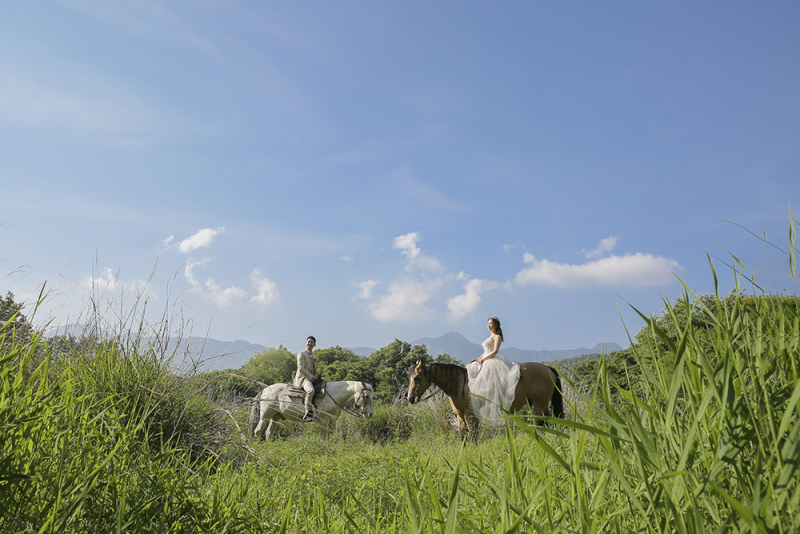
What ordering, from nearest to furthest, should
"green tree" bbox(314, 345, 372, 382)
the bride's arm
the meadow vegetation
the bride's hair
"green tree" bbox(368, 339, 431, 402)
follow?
the meadow vegetation < the bride's arm < the bride's hair < "green tree" bbox(368, 339, 431, 402) < "green tree" bbox(314, 345, 372, 382)

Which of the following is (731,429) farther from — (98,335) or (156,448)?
(98,335)

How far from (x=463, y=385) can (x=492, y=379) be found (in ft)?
1.90

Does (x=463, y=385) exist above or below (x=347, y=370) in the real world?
above

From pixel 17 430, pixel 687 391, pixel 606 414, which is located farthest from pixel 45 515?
pixel 687 391

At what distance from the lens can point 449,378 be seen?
8547mm

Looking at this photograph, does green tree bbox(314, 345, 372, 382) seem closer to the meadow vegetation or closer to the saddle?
the saddle

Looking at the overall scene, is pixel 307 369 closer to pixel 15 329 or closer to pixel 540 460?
pixel 15 329

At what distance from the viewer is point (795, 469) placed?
630mm

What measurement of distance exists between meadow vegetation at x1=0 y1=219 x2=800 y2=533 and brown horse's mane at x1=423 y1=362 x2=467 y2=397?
16.5 ft

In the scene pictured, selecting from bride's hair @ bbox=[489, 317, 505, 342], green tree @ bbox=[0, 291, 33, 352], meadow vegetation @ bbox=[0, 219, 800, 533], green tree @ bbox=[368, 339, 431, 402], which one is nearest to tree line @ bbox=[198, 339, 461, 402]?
green tree @ bbox=[368, 339, 431, 402]

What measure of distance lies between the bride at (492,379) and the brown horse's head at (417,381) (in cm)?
92

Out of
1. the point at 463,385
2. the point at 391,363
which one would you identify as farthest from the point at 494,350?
the point at 391,363

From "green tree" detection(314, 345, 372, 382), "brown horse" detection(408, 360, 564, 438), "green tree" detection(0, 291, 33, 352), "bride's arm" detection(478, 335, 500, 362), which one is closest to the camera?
"green tree" detection(0, 291, 33, 352)

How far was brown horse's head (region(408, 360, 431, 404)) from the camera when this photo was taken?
27.9ft
